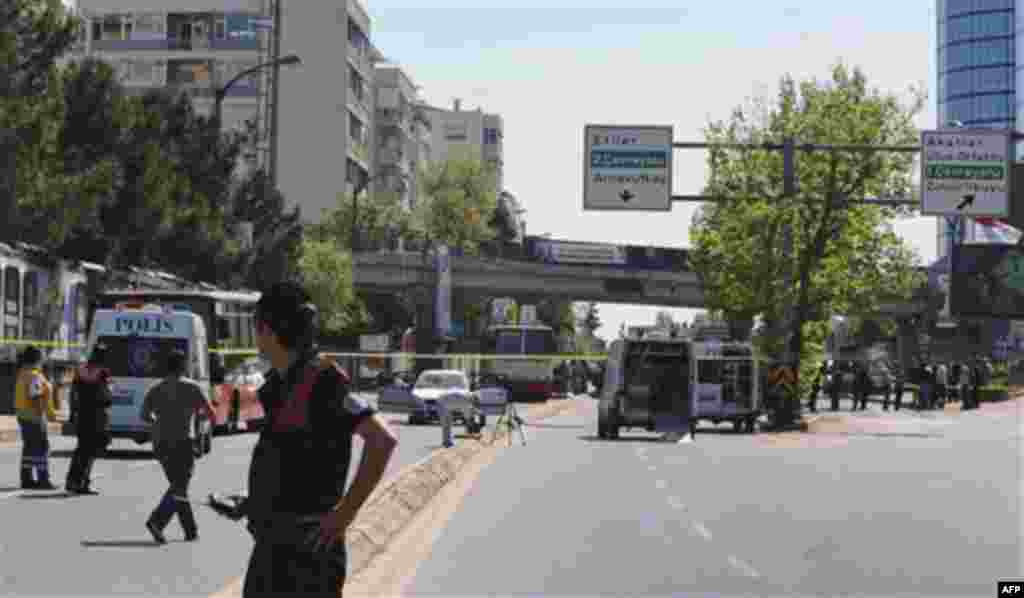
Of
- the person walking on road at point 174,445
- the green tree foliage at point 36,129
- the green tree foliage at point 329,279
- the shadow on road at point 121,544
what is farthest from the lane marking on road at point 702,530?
the green tree foliage at point 329,279

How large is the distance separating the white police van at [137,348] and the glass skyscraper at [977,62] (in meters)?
125

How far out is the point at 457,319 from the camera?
124 meters

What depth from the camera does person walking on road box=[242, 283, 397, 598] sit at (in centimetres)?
690

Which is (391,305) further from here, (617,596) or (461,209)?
(617,596)

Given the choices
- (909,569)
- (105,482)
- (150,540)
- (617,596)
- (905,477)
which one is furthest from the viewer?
(905,477)

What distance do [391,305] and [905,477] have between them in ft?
277

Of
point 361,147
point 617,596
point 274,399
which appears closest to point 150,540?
point 617,596

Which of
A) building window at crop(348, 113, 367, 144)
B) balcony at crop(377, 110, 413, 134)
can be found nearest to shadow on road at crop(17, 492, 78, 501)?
building window at crop(348, 113, 367, 144)

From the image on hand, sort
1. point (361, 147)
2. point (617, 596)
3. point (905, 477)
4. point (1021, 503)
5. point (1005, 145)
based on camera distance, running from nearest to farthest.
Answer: point (617, 596) < point (1021, 503) < point (905, 477) < point (1005, 145) < point (361, 147)

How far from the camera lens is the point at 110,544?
1602cm

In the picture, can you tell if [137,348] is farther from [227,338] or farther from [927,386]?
[927,386]

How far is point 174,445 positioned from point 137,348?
53.5ft

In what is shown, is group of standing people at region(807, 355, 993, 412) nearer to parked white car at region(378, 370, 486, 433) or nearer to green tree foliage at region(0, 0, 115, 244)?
parked white car at region(378, 370, 486, 433)

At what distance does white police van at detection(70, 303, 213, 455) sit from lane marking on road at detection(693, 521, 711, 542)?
14271 millimetres
